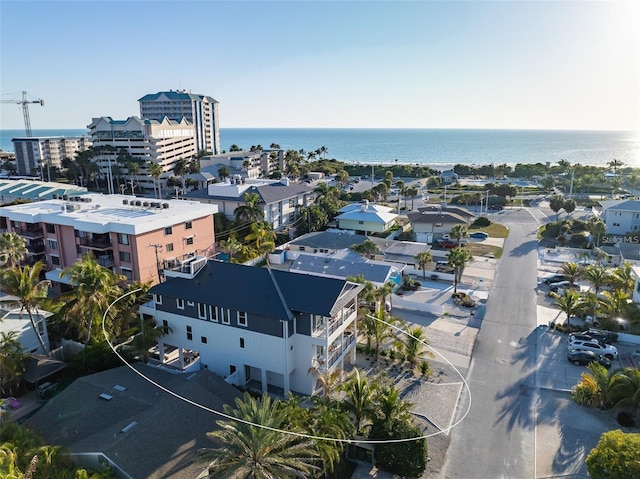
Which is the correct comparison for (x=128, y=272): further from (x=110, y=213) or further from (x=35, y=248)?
(x=35, y=248)

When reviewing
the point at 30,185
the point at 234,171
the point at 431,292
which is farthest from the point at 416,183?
the point at 30,185

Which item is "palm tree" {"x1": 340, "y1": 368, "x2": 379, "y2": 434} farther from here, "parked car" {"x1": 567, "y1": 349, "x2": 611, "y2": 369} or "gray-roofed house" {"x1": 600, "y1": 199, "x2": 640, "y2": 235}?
"gray-roofed house" {"x1": 600, "y1": 199, "x2": 640, "y2": 235}

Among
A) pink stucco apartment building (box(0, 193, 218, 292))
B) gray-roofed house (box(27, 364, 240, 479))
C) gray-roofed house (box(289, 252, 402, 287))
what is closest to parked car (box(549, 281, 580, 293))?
gray-roofed house (box(289, 252, 402, 287))

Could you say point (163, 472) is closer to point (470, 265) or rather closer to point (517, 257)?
point (470, 265)

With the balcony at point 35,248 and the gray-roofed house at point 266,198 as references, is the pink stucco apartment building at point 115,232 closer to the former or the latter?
the balcony at point 35,248

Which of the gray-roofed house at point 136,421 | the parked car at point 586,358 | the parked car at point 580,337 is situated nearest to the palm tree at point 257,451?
the gray-roofed house at point 136,421
